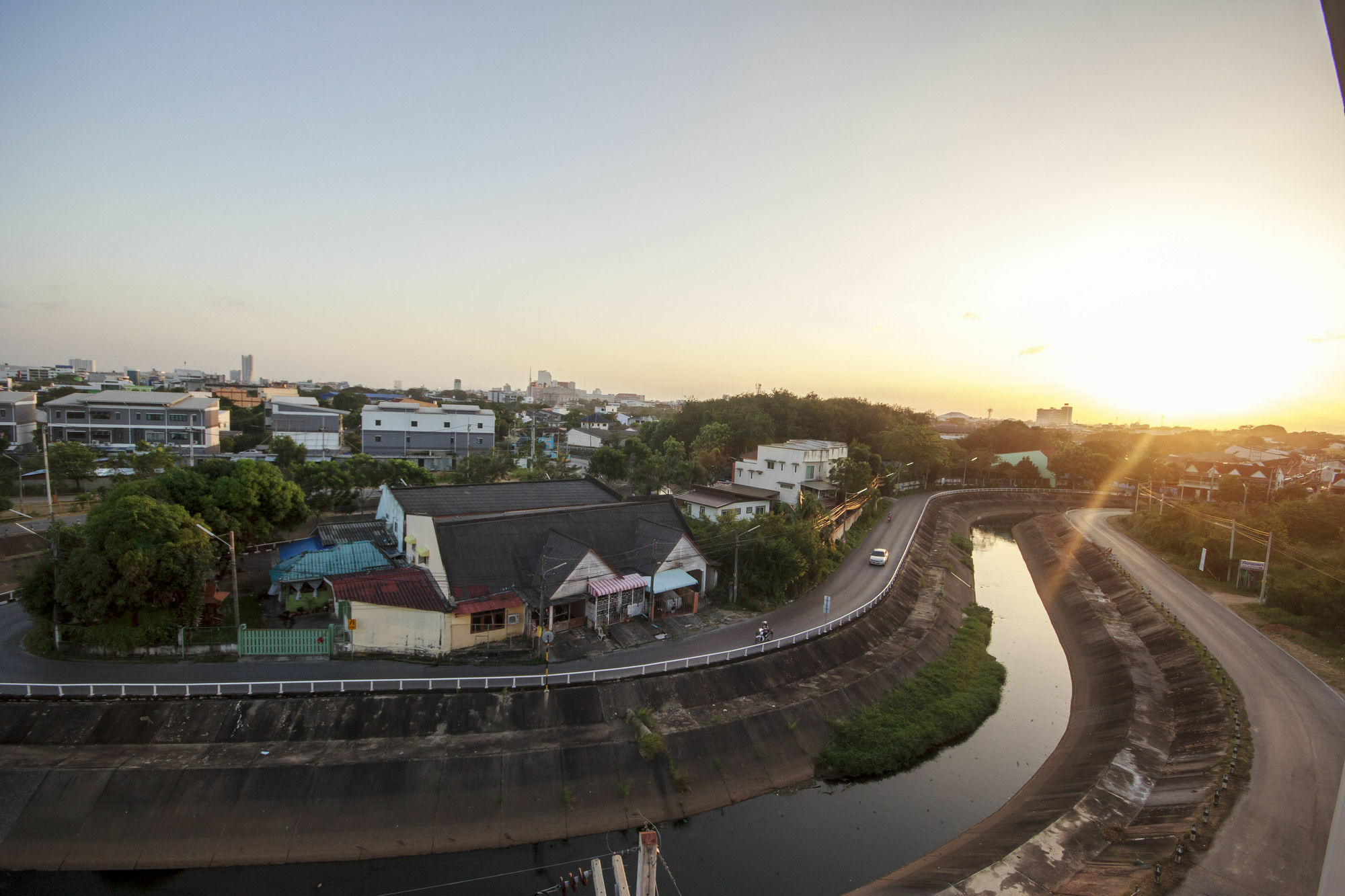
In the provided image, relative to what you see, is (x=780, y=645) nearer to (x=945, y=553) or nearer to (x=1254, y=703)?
(x=1254, y=703)

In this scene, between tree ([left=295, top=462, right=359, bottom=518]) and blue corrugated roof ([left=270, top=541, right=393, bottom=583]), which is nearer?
blue corrugated roof ([left=270, top=541, right=393, bottom=583])

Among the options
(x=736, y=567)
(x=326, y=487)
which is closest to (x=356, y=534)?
(x=326, y=487)

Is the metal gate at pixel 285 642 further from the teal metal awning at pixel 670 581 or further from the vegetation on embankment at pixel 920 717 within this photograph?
the vegetation on embankment at pixel 920 717

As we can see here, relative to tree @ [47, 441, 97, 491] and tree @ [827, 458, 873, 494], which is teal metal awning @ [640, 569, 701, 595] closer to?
tree @ [827, 458, 873, 494]

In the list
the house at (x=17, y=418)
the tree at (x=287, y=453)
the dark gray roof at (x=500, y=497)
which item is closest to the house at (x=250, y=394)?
the house at (x=17, y=418)

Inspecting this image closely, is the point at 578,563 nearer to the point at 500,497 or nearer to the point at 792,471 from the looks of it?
the point at 500,497

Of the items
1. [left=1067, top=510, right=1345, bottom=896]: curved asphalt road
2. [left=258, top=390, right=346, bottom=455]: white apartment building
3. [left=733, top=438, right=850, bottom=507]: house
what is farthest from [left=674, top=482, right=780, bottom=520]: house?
[left=258, top=390, right=346, bottom=455]: white apartment building

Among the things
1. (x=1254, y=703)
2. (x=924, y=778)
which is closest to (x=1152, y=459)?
(x=1254, y=703)
